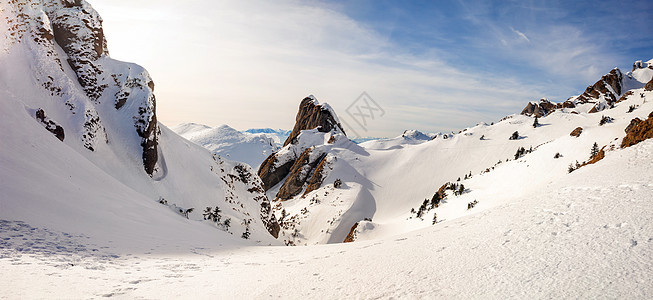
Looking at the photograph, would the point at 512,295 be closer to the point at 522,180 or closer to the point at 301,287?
the point at 301,287

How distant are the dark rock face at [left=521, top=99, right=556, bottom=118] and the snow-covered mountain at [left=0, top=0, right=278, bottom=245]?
374 ft

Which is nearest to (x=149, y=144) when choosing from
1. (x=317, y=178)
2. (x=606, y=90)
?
(x=317, y=178)

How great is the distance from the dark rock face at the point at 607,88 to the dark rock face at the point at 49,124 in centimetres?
12900

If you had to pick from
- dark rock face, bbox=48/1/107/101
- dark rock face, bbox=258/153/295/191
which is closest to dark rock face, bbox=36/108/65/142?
dark rock face, bbox=48/1/107/101

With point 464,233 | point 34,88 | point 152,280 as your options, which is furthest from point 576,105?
point 34,88

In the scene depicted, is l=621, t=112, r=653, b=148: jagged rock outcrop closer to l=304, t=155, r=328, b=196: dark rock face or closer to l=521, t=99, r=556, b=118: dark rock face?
l=304, t=155, r=328, b=196: dark rock face

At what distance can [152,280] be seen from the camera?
6266 mm

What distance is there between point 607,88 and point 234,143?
170169 millimetres

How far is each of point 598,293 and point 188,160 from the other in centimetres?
4508

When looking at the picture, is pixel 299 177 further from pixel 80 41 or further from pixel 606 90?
pixel 606 90

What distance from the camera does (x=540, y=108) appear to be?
108 metres

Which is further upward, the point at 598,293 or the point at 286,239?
the point at 598,293

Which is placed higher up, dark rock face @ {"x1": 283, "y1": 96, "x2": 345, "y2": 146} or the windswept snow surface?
dark rock face @ {"x1": 283, "y1": 96, "x2": 345, "y2": 146}

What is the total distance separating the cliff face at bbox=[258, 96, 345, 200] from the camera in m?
69.9
